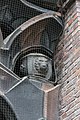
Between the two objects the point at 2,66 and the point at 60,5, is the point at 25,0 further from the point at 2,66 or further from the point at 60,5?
the point at 2,66

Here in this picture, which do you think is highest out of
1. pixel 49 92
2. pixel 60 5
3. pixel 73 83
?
pixel 60 5

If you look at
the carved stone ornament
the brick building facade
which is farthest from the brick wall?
the carved stone ornament

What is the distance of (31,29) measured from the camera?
3.28m

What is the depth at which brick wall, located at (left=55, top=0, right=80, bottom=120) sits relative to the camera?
2895mm

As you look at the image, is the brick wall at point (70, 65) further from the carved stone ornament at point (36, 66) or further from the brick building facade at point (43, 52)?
the carved stone ornament at point (36, 66)

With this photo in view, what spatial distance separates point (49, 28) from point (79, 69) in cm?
61

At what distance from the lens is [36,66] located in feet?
10.3

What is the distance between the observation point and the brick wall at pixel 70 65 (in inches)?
114

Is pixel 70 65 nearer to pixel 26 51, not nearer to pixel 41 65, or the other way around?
pixel 41 65

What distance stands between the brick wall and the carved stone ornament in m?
0.13

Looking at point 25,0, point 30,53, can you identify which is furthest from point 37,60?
point 25,0

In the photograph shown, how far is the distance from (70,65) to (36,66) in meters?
0.28

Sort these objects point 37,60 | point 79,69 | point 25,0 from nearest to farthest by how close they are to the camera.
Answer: point 79,69, point 37,60, point 25,0

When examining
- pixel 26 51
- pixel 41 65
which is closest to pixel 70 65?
pixel 41 65
